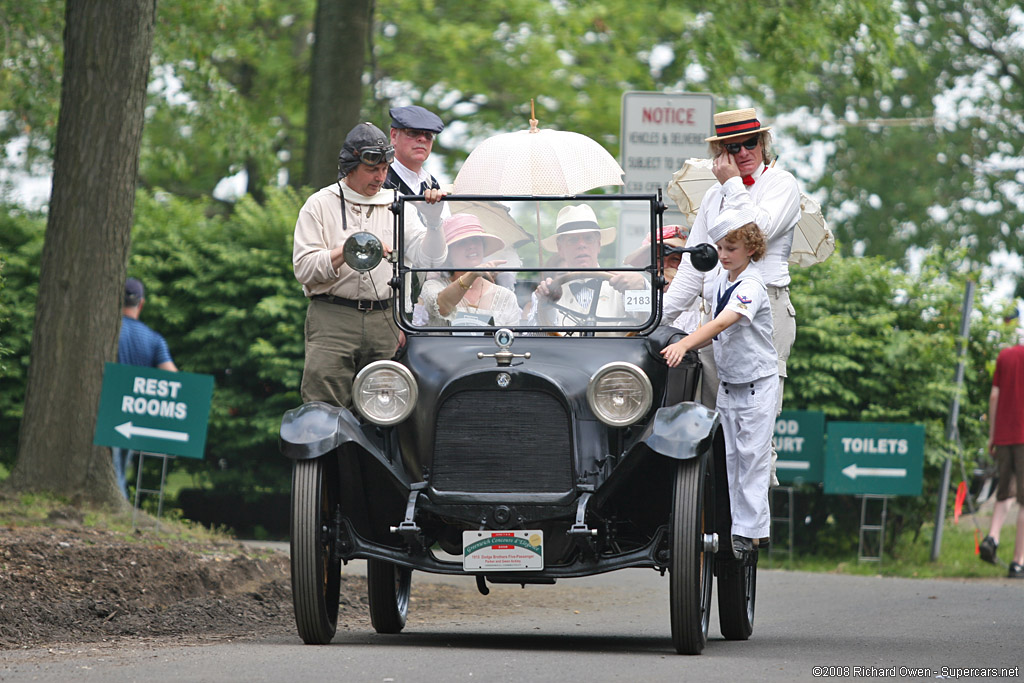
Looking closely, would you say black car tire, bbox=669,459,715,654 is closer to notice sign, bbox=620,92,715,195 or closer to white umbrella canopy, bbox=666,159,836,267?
white umbrella canopy, bbox=666,159,836,267

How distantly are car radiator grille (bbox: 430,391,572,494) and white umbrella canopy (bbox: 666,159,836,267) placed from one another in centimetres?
219

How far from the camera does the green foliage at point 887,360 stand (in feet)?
41.9

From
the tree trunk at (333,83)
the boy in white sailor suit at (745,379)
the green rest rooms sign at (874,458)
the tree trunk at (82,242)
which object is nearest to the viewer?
the boy in white sailor suit at (745,379)

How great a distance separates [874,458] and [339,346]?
6.24 metres

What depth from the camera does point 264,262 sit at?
43.8ft

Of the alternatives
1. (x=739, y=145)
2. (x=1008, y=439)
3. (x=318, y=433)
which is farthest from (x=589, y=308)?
(x=1008, y=439)

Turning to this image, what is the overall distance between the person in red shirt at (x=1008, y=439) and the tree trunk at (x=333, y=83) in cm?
607

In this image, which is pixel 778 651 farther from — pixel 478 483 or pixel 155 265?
pixel 155 265

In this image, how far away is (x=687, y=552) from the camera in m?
6.11

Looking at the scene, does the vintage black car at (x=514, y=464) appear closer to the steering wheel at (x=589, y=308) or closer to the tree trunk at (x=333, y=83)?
the steering wheel at (x=589, y=308)

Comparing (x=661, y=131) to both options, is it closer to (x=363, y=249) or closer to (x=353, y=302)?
(x=353, y=302)

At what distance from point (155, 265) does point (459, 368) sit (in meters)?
7.53

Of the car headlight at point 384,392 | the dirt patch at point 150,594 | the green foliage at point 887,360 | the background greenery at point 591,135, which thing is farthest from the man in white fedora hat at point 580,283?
the green foliage at point 887,360

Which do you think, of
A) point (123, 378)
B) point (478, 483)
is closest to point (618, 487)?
point (478, 483)
